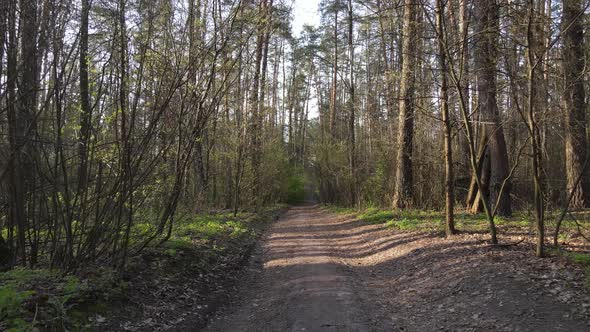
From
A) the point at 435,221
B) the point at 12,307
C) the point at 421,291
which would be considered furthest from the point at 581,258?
the point at 12,307

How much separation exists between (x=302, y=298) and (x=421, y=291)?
6.31 ft

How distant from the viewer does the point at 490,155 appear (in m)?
12.6

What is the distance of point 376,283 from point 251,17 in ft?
17.9

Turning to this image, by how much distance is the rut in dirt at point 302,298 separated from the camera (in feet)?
17.6

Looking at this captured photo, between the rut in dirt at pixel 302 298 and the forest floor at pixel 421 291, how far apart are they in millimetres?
15

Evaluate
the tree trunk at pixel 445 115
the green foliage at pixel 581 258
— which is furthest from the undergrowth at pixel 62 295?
the green foliage at pixel 581 258

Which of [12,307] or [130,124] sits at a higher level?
[130,124]

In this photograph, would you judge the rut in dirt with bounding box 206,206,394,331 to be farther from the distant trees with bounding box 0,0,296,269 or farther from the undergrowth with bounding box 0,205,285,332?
the distant trees with bounding box 0,0,296,269

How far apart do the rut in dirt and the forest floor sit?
0.01 meters

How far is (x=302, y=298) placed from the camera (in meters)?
6.37

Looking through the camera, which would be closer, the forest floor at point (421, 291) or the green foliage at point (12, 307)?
the green foliage at point (12, 307)

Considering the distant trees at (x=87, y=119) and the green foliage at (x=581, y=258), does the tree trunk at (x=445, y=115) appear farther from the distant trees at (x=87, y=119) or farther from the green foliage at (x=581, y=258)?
the distant trees at (x=87, y=119)

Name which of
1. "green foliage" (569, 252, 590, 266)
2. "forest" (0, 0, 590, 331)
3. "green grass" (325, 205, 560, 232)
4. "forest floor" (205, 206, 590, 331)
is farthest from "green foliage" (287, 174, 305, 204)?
"green foliage" (569, 252, 590, 266)

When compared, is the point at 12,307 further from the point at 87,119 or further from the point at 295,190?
the point at 295,190
